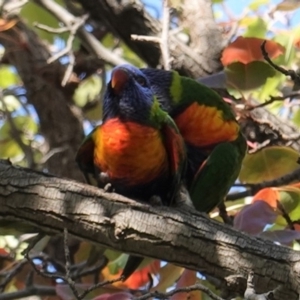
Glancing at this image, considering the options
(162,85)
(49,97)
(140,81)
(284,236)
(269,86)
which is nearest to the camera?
(284,236)

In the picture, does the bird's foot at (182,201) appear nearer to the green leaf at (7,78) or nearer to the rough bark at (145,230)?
the rough bark at (145,230)

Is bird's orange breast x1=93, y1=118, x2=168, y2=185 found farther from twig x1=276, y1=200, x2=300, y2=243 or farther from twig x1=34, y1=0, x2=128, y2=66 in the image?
twig x1=34, y1=0, x2=128, y2=66

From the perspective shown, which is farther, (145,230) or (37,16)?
(37,16)

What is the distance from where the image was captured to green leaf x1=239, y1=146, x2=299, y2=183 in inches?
81.9

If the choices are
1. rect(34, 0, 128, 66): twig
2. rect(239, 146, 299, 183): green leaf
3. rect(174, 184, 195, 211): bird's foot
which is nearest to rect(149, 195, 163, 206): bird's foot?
rect(174, 184, 195, 211): bird's foot

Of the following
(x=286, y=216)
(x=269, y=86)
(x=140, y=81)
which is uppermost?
(x=140, y=81)

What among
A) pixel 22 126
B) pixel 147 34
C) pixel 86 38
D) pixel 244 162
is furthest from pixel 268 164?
pixel 22 126

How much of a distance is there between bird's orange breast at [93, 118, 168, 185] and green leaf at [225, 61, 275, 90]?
500 mm

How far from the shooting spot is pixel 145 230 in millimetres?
1496

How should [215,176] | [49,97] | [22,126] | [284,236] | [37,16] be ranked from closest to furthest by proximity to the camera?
[284,236] → [215,176] → [37,16] → [49,97] → [22,126]

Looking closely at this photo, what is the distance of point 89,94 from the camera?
285 cm

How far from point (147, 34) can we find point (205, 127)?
558 millimetres

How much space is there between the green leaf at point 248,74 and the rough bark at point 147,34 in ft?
1.27

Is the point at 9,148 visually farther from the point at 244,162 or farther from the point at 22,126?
the point at 244,162
